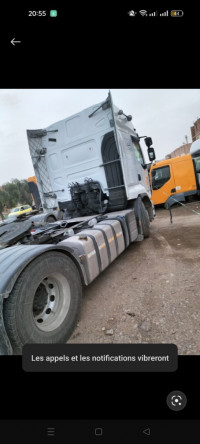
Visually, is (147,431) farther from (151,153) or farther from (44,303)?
(151,153)

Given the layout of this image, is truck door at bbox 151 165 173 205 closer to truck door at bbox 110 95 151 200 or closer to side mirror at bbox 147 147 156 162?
side mirror at bbox 147 147 156 162

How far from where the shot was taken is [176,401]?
0.89 m

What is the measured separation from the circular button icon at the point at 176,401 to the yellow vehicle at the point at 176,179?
9.46 m

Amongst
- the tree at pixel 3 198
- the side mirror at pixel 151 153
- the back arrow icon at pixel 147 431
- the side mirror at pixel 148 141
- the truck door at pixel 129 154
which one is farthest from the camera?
the tree at pixel 3 198

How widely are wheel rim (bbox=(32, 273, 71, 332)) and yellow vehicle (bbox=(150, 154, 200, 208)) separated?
8.64 m

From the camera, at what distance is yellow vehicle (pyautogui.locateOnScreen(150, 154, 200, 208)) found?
9.87 metres

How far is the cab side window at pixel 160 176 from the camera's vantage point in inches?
398

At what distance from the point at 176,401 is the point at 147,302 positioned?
5.46 feet
